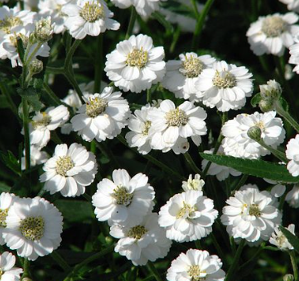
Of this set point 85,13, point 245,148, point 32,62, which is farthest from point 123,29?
point 245,148

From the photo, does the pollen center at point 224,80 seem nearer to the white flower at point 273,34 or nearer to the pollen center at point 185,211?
the pollen center at point 185,211

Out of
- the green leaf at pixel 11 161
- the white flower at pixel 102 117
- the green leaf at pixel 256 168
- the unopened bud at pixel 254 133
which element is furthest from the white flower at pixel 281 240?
the green leaf at pixel 11 161

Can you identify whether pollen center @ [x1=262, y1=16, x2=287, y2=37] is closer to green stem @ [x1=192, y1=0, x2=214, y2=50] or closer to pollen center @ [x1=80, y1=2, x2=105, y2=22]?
green stem @ [x1=192, y1=0, x2=214, y2=50]

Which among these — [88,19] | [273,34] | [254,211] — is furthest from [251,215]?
[273,34]

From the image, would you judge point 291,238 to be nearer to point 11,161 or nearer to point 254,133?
point 254,133

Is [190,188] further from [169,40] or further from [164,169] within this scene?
[169,40]

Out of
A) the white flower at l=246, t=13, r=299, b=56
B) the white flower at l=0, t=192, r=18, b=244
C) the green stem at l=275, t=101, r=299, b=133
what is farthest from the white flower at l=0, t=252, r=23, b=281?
the white flower at l=246, t=13, r=299, b=56
